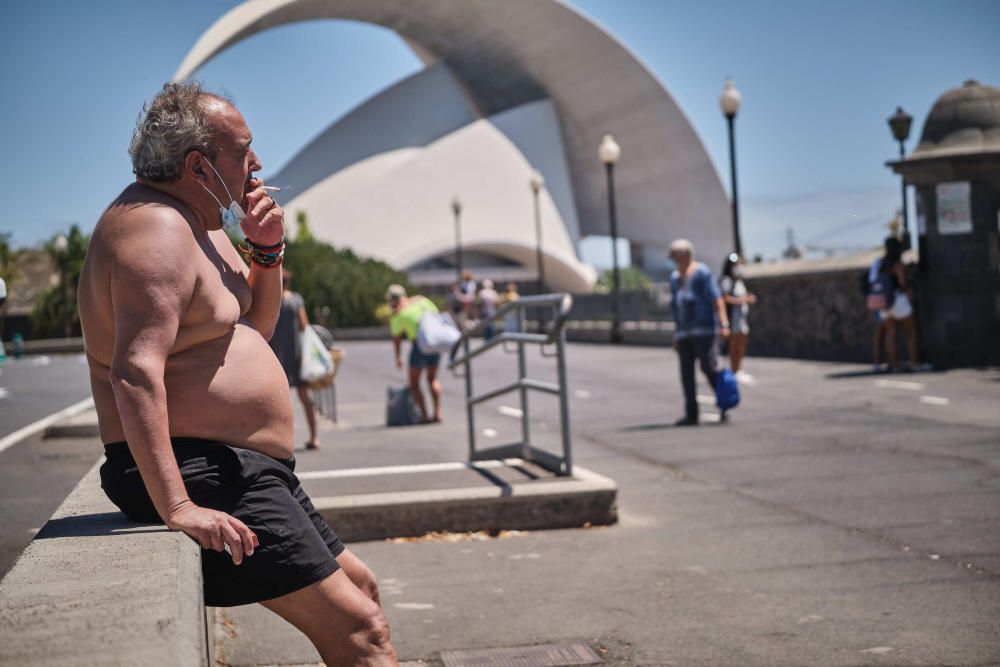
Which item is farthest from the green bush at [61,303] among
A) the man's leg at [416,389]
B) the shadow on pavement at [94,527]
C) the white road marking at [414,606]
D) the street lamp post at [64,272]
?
the shadow on pavement at [94,527]

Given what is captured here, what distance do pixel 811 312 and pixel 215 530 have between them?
18.2m

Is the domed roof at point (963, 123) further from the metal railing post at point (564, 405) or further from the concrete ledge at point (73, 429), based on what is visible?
the metal railing post at point (564, 405)

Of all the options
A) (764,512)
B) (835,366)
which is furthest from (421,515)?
(835,366)

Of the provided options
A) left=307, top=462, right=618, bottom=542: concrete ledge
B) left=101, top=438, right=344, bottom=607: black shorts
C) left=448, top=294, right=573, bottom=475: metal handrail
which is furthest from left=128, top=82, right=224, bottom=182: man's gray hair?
left=448, top=294, right=573, bottom=475: metal handrail

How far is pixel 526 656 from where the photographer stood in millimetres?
4457

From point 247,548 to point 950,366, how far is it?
14957mm

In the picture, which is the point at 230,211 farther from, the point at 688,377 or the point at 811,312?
the point at 811,312

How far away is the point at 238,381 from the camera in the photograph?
3021 millimetres

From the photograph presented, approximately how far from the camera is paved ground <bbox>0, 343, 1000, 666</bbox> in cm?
460

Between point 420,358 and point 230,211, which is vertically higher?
point 230,211

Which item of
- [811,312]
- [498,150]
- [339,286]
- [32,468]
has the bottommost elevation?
[32,468]

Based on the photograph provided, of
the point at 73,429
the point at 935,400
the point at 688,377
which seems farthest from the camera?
the point at 935,400

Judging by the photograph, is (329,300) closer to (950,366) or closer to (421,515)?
(950,366)

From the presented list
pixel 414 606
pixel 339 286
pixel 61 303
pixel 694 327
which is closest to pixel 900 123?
pixel 694 327
